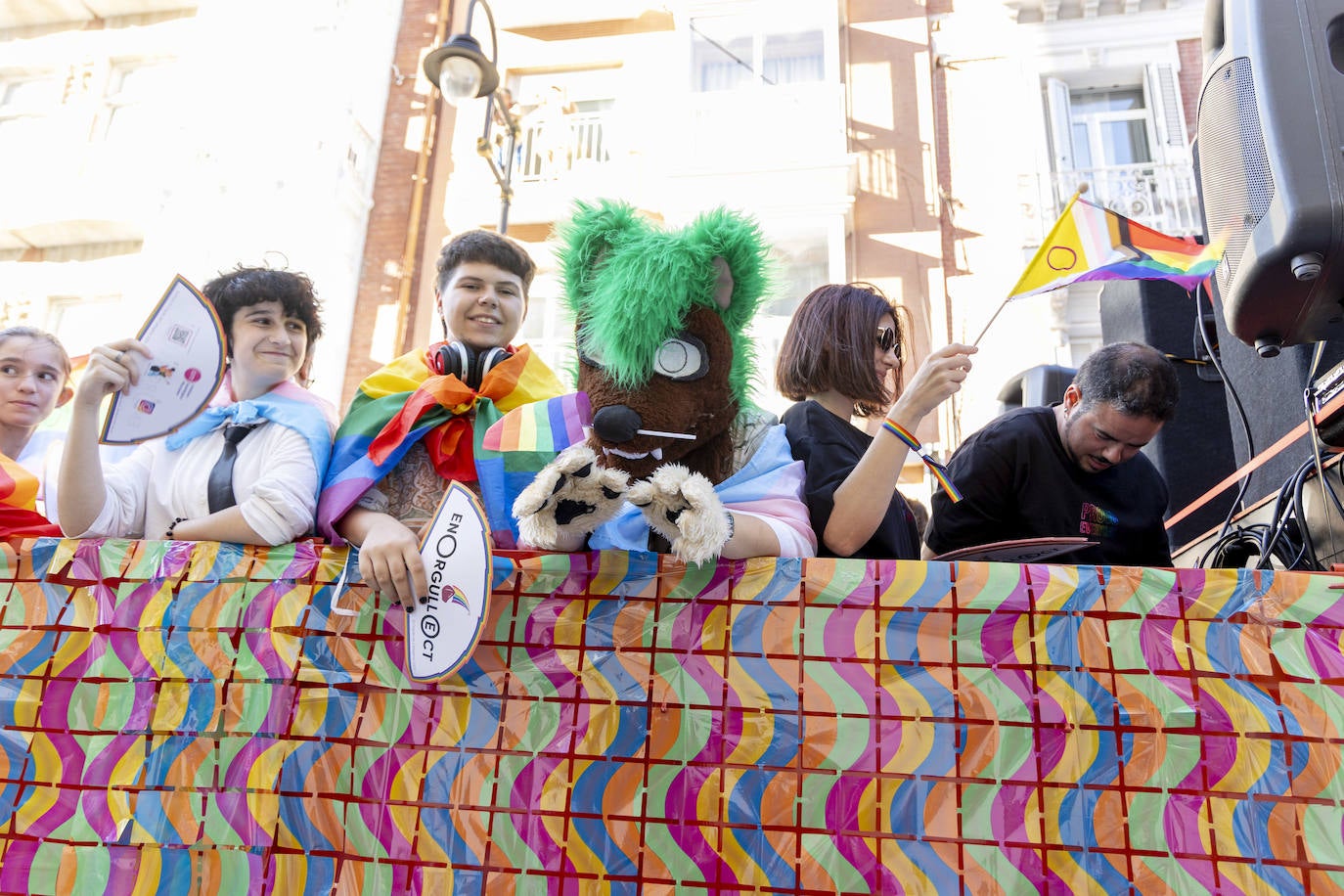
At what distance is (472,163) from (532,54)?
4.76 ft

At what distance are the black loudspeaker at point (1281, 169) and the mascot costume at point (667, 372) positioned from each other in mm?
953

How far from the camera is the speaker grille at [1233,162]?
6.25 ft

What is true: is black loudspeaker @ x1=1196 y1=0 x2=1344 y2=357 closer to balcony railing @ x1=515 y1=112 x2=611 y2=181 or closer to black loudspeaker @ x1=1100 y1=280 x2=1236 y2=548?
black loudspeaker @ x1=1100 y1=280 x2=1236 y2=548

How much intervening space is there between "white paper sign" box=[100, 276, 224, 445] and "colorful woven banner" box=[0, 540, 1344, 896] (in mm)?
390

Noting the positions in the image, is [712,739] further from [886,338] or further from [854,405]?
[886,338]

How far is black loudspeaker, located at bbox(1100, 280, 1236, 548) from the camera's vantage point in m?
3.90

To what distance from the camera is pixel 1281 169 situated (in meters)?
1.82

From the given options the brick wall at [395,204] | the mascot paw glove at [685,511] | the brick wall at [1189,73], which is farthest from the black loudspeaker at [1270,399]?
the brick wall at [395,204]

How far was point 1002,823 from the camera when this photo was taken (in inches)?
54.9

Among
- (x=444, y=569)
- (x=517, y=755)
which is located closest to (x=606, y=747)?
(x=517, y=755)

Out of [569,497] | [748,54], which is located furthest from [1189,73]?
[569,497]

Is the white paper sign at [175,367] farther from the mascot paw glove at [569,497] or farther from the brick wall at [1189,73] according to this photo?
the brick wall at [1189,73]

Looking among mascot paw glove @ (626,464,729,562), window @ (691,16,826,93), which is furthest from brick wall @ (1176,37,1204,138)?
mascot paw glove @ (626,464,729,562)

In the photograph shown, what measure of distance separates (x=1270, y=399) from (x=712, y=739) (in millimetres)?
2184
